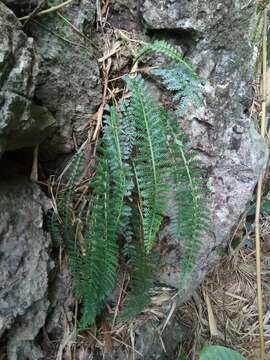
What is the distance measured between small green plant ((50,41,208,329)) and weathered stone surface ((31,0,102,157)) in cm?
12

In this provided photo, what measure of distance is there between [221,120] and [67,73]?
646 millimetres

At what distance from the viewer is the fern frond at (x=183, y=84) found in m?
1.50

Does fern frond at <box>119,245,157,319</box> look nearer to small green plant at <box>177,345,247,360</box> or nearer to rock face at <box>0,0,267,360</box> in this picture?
rock face at <box>0,0,267,360</box>

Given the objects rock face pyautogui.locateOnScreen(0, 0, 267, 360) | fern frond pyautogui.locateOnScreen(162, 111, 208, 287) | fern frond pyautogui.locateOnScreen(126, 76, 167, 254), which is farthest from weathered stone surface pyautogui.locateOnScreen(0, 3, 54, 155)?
fern frond pyautogui.locateOnScreen(162, 111, 208, 287)

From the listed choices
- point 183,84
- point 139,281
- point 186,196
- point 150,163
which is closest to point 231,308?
point 139,281

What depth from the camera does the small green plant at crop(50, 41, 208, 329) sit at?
141 centimetres

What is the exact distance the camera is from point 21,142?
1.39m

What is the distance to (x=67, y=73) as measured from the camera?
4.95ft

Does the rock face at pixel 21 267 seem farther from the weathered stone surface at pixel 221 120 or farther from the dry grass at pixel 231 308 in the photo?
the dry grass at pixel 231 308

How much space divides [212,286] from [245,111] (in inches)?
32.1

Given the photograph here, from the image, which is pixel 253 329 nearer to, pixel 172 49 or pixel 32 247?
pixel 32 247

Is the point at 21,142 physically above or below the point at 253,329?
above

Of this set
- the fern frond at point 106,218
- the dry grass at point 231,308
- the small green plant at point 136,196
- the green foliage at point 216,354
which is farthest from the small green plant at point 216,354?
the dry grass at point 231,308

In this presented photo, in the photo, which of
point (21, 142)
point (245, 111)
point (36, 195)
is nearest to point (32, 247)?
point (36, 195)
